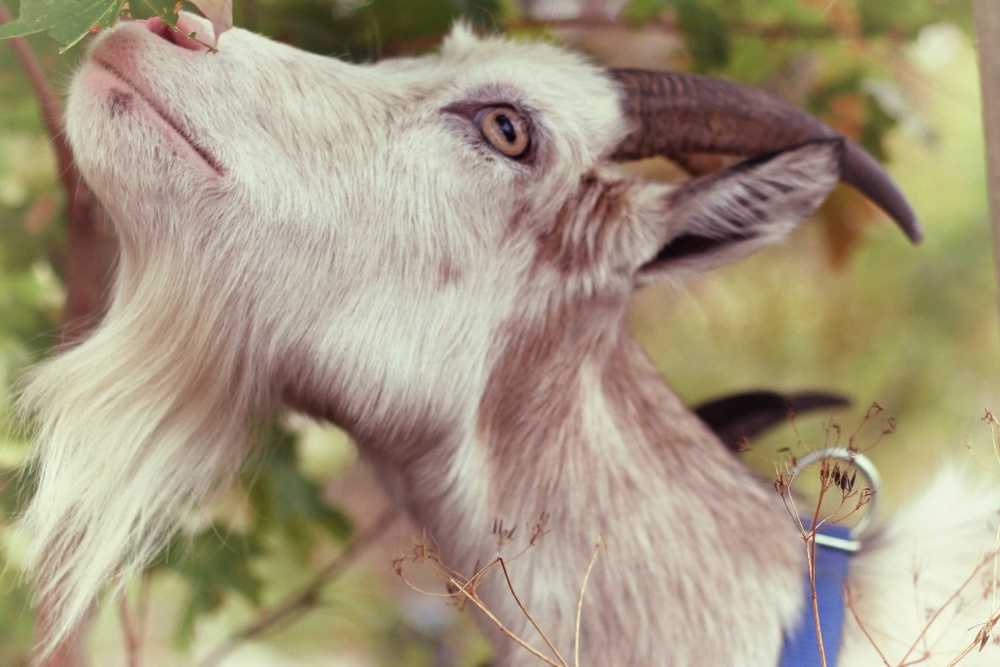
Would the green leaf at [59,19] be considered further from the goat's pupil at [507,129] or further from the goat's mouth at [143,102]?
the goat's pupil at [507,129]

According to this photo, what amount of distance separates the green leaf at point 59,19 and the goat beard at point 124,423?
0.23 m

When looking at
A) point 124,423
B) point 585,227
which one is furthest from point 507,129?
point 124,423

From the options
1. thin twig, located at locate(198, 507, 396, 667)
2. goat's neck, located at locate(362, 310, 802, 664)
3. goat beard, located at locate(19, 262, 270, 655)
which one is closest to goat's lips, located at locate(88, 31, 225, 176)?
goat beard, located at locate(19, 262, 270, 655)

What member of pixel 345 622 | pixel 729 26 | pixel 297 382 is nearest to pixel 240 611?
pixel 345 622

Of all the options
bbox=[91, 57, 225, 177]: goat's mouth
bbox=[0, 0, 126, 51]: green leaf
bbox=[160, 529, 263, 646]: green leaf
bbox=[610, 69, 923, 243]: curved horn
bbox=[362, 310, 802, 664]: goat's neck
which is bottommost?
bbox=[160, 529, 263, 646]: green leaf

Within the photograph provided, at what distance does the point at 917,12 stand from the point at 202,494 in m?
1.15

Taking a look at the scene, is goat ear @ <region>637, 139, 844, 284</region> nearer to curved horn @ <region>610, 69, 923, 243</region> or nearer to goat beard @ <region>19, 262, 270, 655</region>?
curved horn @ <region>610, 69, 923, 243</region>

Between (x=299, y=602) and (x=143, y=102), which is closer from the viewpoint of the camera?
(x=143, y=102)

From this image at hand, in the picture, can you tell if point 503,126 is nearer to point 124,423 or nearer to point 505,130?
point 505,130

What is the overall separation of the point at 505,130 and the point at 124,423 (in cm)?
46

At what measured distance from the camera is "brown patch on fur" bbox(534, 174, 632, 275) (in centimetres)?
88

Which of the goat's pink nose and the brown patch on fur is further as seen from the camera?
the brown patch on fur

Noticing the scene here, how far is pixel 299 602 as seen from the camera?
128cm

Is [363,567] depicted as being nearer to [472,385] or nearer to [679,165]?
[472,385]
